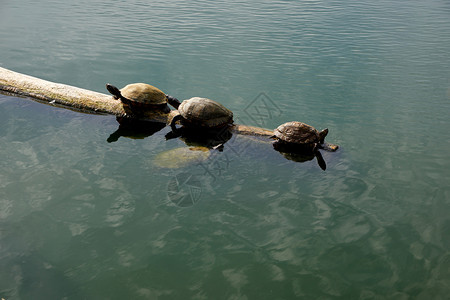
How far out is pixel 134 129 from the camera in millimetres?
7004

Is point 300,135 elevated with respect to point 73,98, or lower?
elevated

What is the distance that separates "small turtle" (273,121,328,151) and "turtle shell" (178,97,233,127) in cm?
99

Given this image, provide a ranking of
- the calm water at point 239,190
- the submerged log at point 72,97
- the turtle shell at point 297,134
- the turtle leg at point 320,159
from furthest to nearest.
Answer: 1. the submerged log at point 72,97
2. the turtle shell at point 297,134
3. the turtle leg at point 320,159
4. the calm water at point 239,190

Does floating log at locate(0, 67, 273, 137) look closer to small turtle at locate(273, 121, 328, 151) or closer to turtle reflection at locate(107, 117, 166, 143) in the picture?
turtle reflection at locate(107, 117, 166, 143)

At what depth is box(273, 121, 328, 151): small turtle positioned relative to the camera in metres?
6.07

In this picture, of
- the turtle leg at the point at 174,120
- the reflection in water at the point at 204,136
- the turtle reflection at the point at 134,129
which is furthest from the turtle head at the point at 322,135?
the turtle reflection at the point at 134,129

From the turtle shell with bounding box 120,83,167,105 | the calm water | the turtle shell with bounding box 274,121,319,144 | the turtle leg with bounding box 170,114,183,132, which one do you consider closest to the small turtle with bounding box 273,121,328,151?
the turtle shell with bounding box 274,121,319,144

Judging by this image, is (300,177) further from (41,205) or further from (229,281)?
(41,205)

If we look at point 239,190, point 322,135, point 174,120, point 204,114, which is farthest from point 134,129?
point 322,135

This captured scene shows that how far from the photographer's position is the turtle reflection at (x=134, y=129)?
22.2 feet

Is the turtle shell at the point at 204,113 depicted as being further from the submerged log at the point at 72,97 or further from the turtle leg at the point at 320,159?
the turtle leg at the point at 320,159

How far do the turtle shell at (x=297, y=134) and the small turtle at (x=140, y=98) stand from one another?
2.23 meters

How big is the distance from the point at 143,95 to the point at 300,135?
2906 mm

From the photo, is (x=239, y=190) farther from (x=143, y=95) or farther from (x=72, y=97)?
(x=72, y=97)
